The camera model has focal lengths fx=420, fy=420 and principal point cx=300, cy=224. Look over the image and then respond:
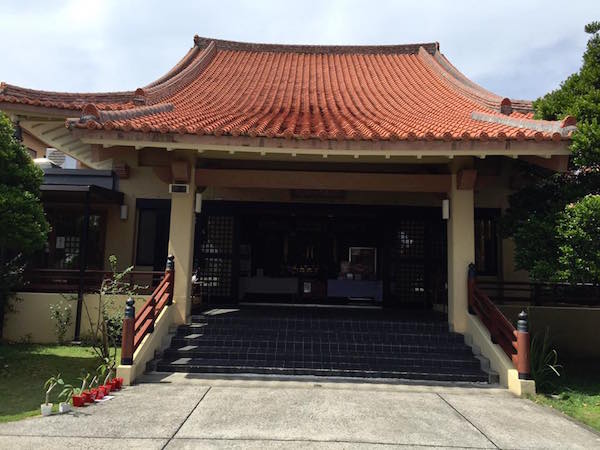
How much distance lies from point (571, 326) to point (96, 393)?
9.02m

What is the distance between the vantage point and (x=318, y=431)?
434cm

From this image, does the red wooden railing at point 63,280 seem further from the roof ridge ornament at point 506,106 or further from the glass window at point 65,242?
the roof ridge ornament at point 506,106

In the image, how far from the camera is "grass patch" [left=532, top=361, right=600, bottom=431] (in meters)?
5.41

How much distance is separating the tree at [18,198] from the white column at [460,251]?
709cm

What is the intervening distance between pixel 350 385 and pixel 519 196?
468cm

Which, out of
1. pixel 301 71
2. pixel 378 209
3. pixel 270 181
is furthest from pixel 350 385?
pixel 301 71

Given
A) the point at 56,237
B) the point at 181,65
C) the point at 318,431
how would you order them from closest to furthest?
the point at 318,431 < the point at 56,237 < the point at 181,65

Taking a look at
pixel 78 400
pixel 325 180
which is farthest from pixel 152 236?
pixel 78 400

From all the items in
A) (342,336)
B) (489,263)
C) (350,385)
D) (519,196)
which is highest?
(519,196)

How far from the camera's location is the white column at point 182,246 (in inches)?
309

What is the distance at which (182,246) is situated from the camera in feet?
26.0

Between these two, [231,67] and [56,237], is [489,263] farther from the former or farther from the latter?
[56,237]

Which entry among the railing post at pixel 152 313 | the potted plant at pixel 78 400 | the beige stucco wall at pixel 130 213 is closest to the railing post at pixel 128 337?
the railing post at pixel 152 313

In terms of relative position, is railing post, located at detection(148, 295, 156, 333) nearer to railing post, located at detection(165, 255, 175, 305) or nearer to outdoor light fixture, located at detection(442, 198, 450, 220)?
railing post, located at detection(165, 255, 175, 305)
